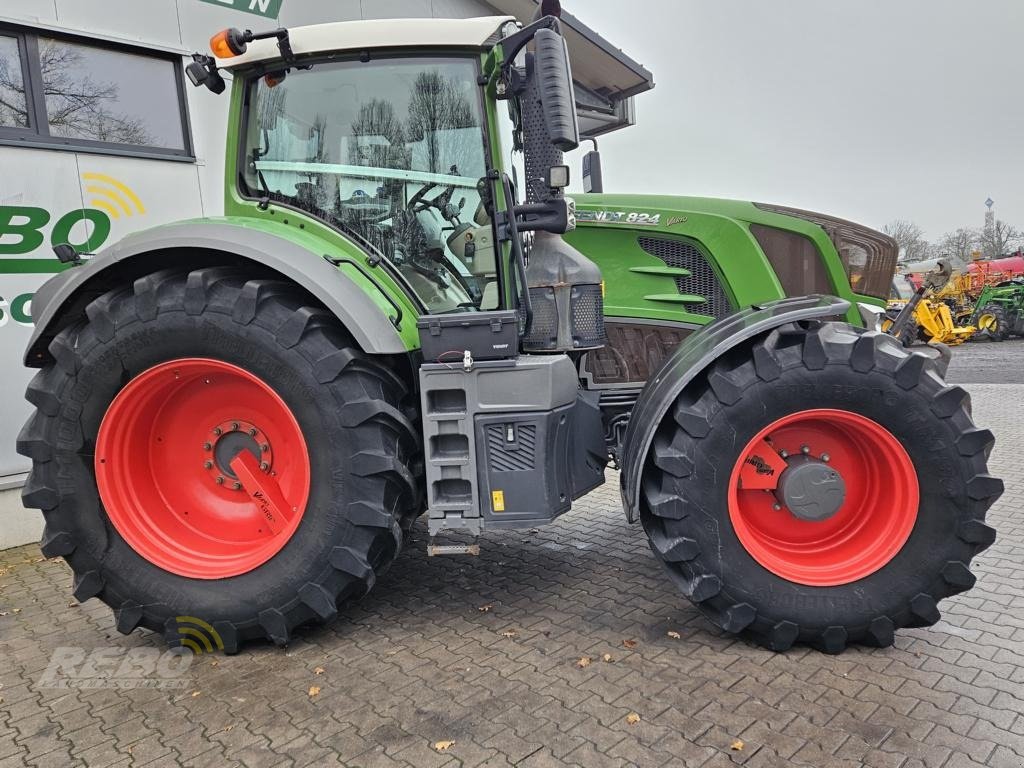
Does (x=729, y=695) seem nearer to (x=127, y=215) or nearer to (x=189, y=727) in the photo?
(x=189, y=727)

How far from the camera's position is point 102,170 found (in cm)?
483

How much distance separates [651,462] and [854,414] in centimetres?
81

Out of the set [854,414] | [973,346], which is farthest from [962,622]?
[973,346]

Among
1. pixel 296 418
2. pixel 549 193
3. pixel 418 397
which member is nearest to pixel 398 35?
pixel 549 193

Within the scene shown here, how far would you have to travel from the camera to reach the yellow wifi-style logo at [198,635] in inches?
114

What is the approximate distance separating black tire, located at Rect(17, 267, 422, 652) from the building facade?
1.86m

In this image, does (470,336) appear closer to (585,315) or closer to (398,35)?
(585,315)

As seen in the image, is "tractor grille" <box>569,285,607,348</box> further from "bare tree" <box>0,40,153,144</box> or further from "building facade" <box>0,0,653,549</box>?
"bare tree" <box>0,40,153,144</box>

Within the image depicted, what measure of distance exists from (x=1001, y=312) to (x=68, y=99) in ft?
68.7

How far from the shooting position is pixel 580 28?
28.8 ft

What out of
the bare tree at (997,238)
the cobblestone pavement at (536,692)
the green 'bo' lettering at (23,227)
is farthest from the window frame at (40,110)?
the bare tree at (997,238)

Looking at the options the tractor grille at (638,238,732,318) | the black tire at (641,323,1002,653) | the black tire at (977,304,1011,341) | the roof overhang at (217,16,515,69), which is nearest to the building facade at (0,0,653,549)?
the roof overhang at (217,16,515,69)

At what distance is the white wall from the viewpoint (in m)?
4.47

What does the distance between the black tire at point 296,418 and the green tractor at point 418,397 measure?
0.01 m
